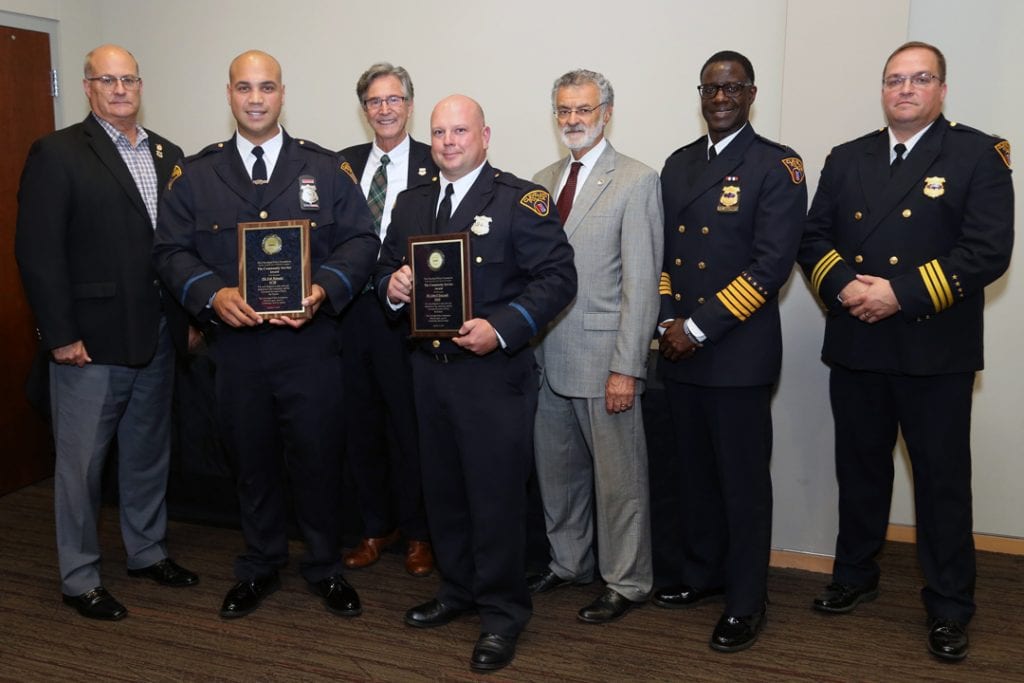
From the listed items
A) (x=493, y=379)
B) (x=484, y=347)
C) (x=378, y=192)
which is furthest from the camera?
(x=378, y=192)

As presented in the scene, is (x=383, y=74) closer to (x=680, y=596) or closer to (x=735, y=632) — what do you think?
(x=680, y=596)

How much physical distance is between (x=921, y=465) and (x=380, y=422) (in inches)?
77.7

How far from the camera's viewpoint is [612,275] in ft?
9.79

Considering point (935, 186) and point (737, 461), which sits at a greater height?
point (935, 186)

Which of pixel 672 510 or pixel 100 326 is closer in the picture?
pixel 100 326

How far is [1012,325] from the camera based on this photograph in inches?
146

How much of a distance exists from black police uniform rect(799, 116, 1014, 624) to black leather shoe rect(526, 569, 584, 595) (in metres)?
1.06

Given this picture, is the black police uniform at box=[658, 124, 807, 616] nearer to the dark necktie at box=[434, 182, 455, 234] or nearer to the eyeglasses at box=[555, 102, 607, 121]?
the eyeglasses at box=[555, 102, 607, 121]


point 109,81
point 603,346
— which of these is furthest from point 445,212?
point 109,81

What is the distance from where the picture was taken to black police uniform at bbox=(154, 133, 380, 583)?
9.75ft

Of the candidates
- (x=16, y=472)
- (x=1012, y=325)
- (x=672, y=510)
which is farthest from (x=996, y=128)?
(x=16, y=472)

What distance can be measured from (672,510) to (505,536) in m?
0.83

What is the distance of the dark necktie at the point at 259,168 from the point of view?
302 cm

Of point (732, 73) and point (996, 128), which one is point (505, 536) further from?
point (996, 128)
